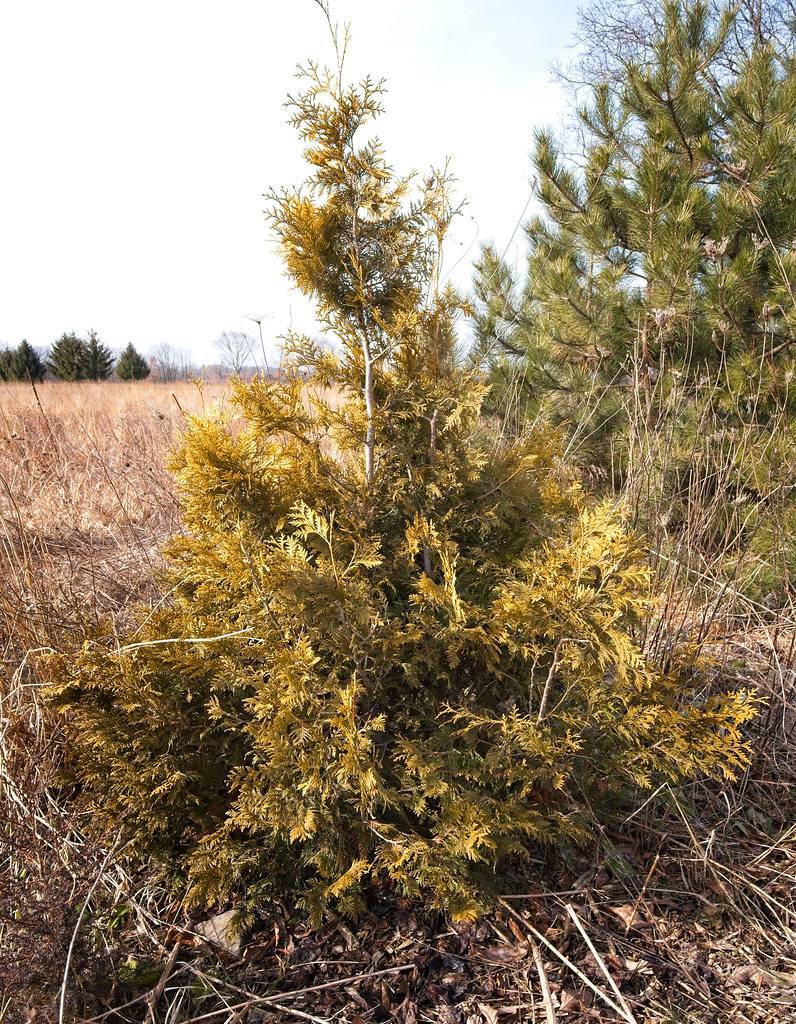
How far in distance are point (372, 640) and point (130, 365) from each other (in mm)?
25719

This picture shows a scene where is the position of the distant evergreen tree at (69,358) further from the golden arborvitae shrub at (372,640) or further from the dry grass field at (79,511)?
the golden arborvitae shrub at (372,640)

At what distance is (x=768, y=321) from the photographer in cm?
346

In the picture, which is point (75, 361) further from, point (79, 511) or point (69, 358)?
point (79, 511)

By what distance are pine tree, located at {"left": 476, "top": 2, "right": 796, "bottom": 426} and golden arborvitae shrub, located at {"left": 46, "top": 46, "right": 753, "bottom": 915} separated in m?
1.54

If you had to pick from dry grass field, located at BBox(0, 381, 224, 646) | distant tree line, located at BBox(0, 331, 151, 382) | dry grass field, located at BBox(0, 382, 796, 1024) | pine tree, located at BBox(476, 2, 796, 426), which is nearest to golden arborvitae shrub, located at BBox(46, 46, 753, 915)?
dry grass field, located at BBox(0, 382, 796, 1024)

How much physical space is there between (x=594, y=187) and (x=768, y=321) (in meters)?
1.38

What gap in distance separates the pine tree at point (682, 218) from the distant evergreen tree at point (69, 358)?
62.1 ft

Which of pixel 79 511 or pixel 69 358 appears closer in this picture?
pixel 79 511

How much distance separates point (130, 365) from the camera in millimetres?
24281

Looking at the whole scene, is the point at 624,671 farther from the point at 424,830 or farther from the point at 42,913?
the point at 42,913

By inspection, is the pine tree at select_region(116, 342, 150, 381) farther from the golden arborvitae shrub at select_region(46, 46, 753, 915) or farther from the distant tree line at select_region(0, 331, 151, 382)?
the golden arborvitae shrub at select_region(46, 46, 753, 915)

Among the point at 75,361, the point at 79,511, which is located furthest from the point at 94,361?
the point at 79,511

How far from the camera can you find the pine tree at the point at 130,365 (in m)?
24.0

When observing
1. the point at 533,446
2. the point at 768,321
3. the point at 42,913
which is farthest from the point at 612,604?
the point at 768,321
